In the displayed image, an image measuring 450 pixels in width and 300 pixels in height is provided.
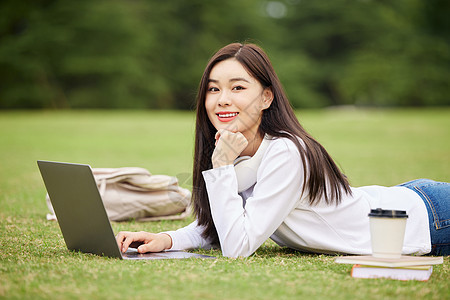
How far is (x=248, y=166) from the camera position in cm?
302

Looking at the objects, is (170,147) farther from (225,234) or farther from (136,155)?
(225,234)

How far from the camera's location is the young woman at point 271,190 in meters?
2.84

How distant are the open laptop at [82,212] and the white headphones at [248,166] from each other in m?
0.45

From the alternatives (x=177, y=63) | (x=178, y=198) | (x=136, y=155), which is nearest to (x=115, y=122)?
(x=136, y=155)

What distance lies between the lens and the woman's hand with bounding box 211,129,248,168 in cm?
293

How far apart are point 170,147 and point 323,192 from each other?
11534mm

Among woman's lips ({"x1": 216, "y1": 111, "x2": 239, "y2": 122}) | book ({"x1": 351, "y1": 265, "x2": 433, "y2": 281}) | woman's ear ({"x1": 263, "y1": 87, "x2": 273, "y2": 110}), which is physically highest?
woman's ear ({"x1": 263, "y1": 87, "x2": 273, "y2": 110})

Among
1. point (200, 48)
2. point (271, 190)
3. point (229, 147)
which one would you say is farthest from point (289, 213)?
point (200, 48)

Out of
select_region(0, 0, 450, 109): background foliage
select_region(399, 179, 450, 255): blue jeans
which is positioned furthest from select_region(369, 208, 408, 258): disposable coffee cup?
select_region(0, 0, 450, 109): background foliage

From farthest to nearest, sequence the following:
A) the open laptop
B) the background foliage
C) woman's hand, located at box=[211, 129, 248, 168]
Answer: the background foliage, woman's hand, located at box=[211, 129, 248, 168], the open laptop

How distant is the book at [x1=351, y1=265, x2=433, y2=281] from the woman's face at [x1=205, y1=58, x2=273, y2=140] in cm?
99

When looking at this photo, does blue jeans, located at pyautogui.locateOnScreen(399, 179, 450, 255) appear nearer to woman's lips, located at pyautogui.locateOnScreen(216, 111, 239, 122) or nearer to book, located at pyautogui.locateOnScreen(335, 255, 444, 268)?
book, located at pyautogui.locateOnScreen(335, 255, 444, 268)

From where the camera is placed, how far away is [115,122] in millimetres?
18922

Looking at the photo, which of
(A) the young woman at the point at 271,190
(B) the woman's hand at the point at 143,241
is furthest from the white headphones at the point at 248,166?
(B) the woman's hand at the point at 143,241
